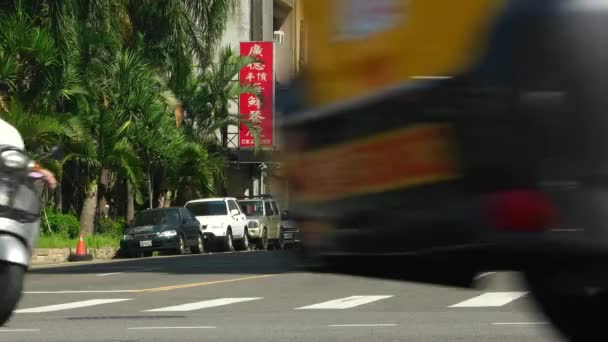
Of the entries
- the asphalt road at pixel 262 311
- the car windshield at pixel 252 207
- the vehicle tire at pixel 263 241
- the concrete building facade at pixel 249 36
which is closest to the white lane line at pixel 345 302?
the asphalt road at pixel 262 311

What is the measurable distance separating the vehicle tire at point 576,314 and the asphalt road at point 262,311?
5.07 m

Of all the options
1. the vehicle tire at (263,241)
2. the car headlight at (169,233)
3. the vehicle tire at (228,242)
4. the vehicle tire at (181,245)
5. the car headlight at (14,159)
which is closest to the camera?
the car headlight at (14,159)

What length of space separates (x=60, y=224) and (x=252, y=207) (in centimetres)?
1237

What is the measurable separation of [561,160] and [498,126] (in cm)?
17

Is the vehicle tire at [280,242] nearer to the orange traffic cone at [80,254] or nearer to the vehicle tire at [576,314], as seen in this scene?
the orange traffic cone at [80,254]

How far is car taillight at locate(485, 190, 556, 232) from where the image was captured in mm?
3283

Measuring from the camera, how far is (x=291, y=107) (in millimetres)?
4320

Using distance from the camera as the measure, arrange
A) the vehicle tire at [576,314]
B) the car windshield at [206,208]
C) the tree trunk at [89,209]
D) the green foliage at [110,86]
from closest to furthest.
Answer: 1. the vehicle tire at [576,314]
2. the green foliage at [110,86]
3. the tree trunk at [89,209]
4. the car windshield at [206,208]

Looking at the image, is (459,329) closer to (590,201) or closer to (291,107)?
(291,107)

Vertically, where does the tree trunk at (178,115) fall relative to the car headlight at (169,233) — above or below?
above

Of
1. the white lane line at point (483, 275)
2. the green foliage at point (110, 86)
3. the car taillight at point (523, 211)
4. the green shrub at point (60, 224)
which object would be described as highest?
the green foliage at point (110, 86)

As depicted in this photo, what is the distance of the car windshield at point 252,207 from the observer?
51.5 metres

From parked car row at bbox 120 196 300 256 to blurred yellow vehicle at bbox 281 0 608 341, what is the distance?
1216 inches

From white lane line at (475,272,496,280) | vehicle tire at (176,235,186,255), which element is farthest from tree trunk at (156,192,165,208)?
white lane line at (475,272,496,280)
